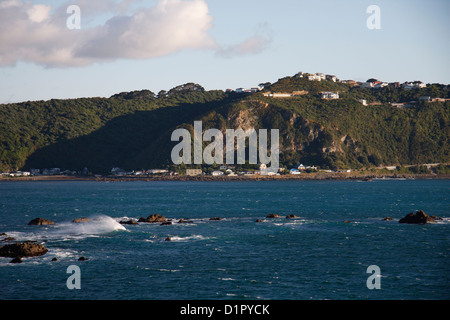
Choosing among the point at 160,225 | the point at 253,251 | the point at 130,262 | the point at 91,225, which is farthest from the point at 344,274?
the point at 91,225

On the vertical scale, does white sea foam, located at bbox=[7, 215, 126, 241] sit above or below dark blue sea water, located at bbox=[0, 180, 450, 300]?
above

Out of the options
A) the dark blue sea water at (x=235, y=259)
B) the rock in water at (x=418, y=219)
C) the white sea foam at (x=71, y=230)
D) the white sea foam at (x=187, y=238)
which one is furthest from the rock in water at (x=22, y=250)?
the rock in water at (x=418, y=219)

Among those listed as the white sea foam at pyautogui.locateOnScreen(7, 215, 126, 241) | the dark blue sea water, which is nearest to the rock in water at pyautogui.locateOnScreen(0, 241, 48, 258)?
the dark blue sea water

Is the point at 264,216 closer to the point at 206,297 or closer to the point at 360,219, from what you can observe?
the point at 360,219

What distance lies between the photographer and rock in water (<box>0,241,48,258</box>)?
174 feet

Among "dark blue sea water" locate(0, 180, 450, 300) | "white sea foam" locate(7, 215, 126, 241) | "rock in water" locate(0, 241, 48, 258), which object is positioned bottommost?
"dark blue sea water" locate(0, 180, 450, 300)

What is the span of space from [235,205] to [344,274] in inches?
2857

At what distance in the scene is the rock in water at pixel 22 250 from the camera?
174ft

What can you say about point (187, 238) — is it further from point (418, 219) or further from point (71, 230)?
point (418, 219)

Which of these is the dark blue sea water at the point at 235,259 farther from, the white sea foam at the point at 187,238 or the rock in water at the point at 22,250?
the rock in water at the point at 22,250

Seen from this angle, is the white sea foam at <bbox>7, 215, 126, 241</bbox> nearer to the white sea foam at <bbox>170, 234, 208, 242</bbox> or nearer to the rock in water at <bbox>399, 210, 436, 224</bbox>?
the white sea foam at <bbox>170, 234, 208, 242</bbox>

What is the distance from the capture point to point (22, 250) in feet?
175

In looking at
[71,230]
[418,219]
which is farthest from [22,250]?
[418,219]
